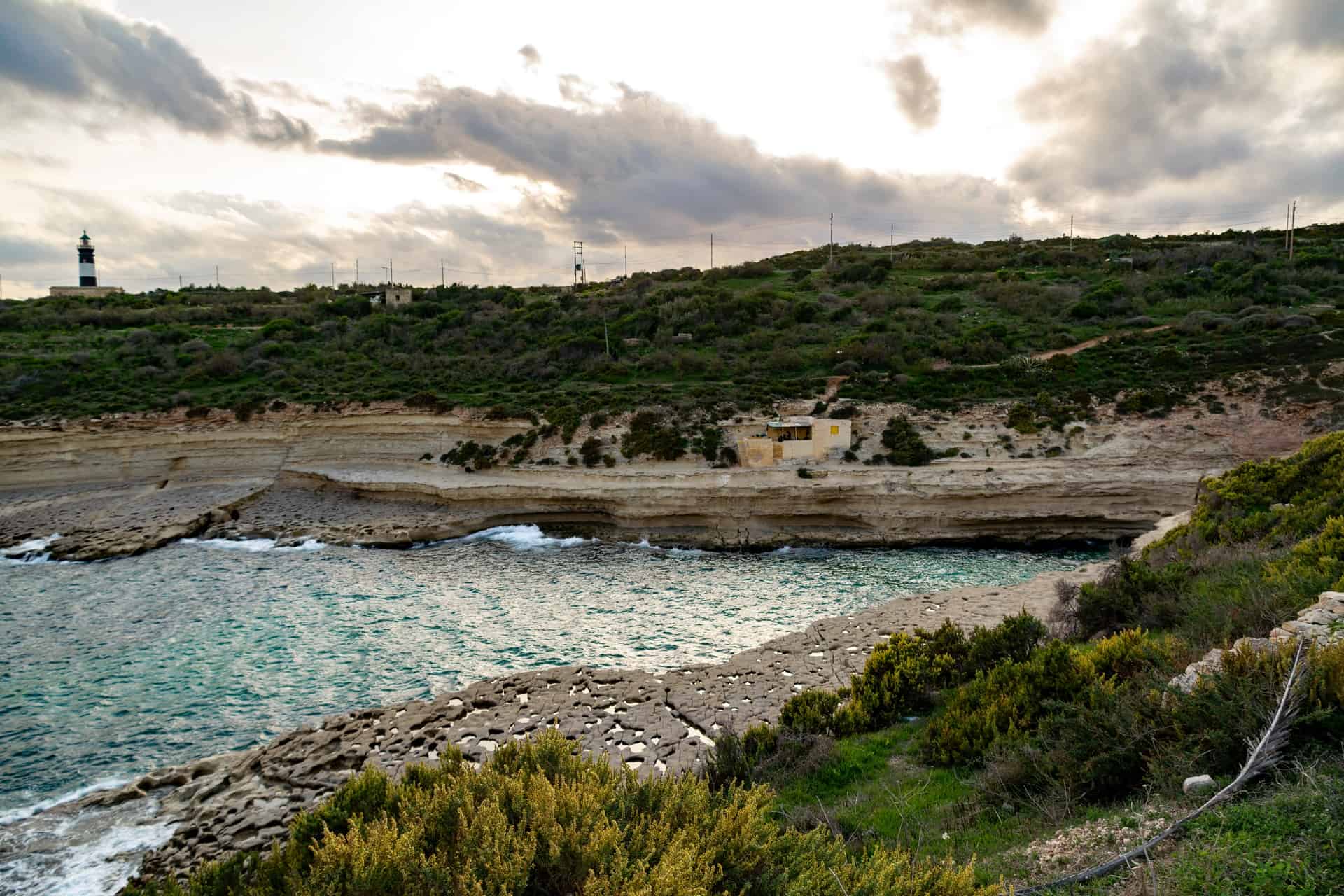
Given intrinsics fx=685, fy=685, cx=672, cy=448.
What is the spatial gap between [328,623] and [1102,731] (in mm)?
14762

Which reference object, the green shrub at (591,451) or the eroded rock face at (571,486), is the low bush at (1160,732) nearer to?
the eroded rock face at (571,486)

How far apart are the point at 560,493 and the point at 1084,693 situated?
18.0m

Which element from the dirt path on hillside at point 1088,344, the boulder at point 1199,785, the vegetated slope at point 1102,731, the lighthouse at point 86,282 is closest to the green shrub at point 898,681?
the vegetated slope at point 1102,731

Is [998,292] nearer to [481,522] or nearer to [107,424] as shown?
[481,522]

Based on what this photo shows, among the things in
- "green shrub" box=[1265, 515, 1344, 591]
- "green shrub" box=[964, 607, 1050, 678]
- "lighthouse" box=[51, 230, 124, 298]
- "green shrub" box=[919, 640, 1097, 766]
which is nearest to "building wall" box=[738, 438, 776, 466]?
"green shrub" box=[964, 607, 1050, 678]

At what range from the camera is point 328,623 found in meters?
15.2

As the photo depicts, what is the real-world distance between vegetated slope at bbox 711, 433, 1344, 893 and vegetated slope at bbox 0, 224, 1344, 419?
18272 millimetres

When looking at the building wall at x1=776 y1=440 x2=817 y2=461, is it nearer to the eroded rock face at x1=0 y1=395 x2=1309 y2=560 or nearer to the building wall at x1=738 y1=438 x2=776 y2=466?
the building wall at x1=738 y1=438 x2=776 y2=466

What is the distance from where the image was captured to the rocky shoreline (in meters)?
8.34

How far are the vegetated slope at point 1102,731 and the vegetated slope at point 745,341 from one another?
1827 centimetres

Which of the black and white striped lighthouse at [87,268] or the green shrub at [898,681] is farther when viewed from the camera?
the black and white striped lighthouse at [87,268]

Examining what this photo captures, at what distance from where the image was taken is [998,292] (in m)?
41.3

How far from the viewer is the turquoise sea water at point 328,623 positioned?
10898 mm

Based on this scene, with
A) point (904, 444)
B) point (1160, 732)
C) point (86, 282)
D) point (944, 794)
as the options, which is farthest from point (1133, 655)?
point (86, 282)
